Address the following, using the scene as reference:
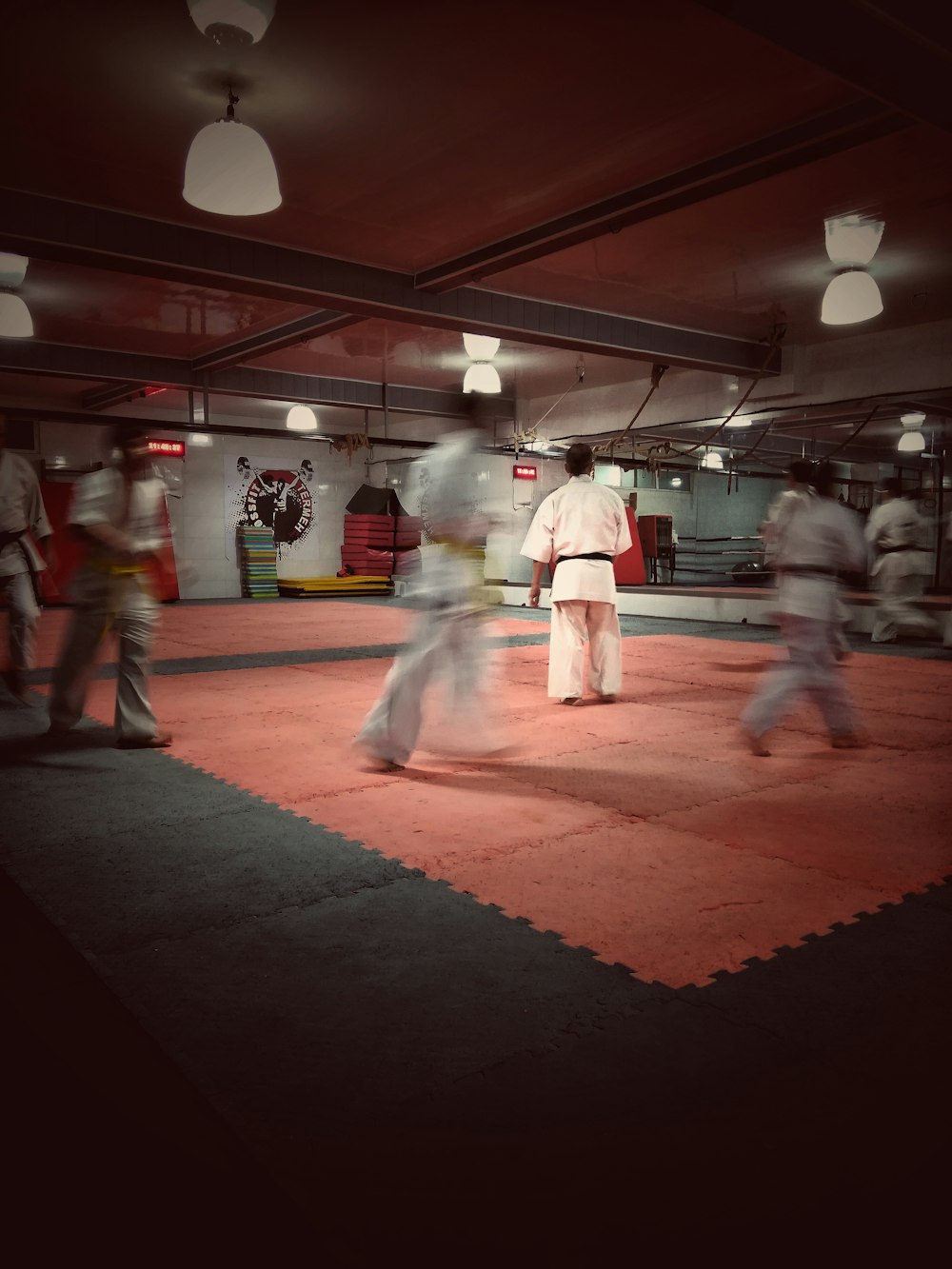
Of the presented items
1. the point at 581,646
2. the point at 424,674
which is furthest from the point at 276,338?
the point at 424,674

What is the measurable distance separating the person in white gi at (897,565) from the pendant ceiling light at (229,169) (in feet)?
22.6

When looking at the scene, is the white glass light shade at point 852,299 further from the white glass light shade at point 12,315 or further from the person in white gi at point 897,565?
the white glass light shade at point 12,315

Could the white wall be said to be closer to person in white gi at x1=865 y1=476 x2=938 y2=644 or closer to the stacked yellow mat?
the stacked yellow mat

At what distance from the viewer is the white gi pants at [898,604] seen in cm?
903

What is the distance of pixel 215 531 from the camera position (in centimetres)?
1627

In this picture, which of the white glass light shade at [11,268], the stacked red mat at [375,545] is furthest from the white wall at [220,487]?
the white glass light shade at [11,268]

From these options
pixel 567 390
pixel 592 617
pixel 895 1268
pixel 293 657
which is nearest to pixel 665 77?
pixel 592 617

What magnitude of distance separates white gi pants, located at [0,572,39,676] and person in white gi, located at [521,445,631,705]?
10.2 ft

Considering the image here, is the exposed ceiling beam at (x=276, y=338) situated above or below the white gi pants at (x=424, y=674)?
above

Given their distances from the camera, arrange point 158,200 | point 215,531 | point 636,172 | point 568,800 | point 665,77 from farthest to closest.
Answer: point 215,531 < point 158,200 < point 636,172 < point 665,77 < point 568,800

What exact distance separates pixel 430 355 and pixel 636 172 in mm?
5938

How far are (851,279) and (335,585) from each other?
38.8 ft

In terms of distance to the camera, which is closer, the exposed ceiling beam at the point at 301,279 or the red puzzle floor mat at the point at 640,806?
the red puzzle floor mat at the point at 640,806

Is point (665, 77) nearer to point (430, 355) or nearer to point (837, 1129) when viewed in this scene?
point (837, 1129)
